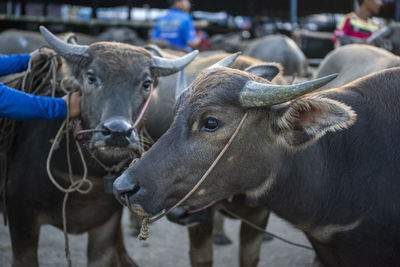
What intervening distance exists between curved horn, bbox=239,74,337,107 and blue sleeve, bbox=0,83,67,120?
56.5 inches

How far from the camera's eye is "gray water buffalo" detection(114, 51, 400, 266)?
2.53 m

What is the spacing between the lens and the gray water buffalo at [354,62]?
4.05 metres

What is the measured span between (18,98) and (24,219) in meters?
1.03

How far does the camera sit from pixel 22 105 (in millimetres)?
3240

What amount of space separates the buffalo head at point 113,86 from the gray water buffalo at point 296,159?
744 mm

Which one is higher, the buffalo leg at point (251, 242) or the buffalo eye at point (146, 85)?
the buffalo eye at point (146, 85)

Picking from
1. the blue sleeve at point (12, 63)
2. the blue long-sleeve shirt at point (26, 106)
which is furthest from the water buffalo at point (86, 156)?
the blue sleeve at point (12, 63)

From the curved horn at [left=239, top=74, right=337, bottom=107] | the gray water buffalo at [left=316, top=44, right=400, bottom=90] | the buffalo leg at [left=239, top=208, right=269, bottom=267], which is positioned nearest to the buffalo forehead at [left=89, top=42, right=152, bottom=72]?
the curved horn at [left=239, top=74, right=337, bottom=107]

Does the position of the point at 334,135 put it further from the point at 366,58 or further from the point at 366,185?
the point at 366,58

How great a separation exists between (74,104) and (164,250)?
2.50 metres

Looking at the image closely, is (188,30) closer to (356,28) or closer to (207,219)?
(356,28)

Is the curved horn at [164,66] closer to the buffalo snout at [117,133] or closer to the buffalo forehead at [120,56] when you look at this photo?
the buffalo forehead at [120,56]

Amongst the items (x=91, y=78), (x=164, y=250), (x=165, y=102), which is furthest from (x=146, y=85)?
(x=164, y=250)

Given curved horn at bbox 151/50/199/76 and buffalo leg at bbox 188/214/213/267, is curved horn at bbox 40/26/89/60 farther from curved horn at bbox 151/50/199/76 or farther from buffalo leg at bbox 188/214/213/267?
buffalo leg at bbox 188/214/213/267
